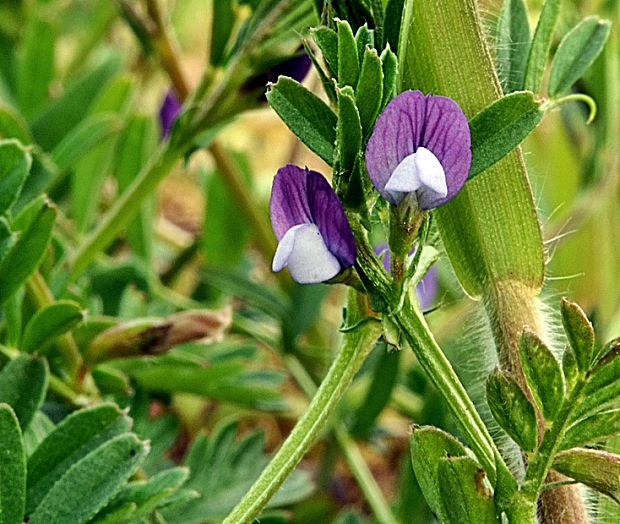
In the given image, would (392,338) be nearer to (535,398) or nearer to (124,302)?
(535,398)

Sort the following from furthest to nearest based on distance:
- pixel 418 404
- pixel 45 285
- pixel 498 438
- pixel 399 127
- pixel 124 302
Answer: pixel 418 404 → pixel 124 302 → pixel 45 285 → pixel 498 438 → pixel 399 127

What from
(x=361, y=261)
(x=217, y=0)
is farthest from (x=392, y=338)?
(x=217, y=0)

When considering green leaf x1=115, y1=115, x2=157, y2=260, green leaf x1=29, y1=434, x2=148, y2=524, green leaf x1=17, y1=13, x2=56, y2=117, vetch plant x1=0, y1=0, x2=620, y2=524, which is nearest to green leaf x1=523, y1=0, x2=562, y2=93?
vetch plant x1=0, y1=0, x2=620, y2=524

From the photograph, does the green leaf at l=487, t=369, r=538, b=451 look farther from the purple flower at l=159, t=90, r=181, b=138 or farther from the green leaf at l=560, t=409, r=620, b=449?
the purple flower at l=159, t=90, r=181, b=138

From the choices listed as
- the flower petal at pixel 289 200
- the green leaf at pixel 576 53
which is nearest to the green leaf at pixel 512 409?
the flower petal at pixel 289 200

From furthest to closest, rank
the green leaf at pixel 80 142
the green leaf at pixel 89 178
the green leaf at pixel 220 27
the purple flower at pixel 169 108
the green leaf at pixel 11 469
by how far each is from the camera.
→ the purple flower at pixel 169 108
the green leaf at pixel 89 178
the green leaf at pixel 80 142
the green leaf at pixel 220 27
the green leaf at pixel 11 469

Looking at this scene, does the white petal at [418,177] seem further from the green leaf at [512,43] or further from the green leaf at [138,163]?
the green leaf at [138,163]

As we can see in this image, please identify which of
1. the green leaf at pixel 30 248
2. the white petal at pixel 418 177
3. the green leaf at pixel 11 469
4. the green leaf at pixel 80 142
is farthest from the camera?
the green leaf at pixel 80 142

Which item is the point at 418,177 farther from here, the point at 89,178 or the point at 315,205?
the point at 89,178
